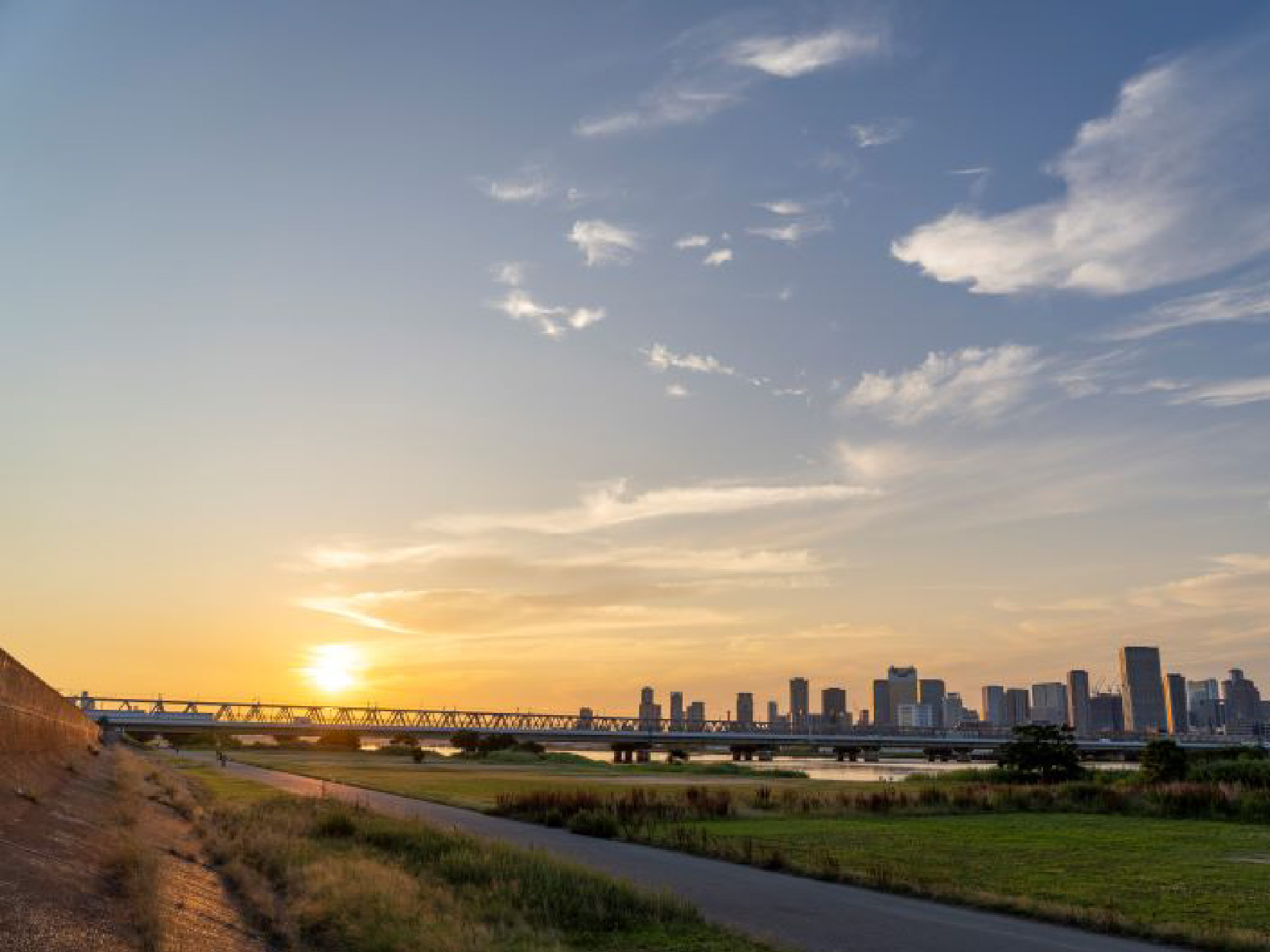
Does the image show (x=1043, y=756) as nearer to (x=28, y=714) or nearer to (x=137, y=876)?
(x=28, y=714)

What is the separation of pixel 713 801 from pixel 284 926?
30.9 metres

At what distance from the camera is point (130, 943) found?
13664mm

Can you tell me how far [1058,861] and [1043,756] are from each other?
154ft

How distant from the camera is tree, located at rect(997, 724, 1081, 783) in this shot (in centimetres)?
7356

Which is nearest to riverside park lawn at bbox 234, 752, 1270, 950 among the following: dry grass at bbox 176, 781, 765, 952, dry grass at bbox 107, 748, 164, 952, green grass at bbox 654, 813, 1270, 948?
green grass at bbox 654, 813, 1270, 948

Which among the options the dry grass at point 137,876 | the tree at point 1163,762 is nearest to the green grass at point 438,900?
the dry grass at point 137,876

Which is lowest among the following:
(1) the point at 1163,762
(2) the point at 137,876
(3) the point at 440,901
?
(3) the point at 440,901

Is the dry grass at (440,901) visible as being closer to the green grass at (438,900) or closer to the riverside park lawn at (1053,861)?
the green grass at (438,900)

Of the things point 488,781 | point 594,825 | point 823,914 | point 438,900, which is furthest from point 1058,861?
point 488,781

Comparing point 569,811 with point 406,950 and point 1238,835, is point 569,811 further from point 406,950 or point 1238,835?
point 406,950

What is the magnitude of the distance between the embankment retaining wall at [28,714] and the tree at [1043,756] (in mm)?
60973

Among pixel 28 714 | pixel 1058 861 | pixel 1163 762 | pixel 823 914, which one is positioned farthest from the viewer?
pixel 1163 762

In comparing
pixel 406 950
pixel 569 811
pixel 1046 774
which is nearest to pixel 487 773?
pixel 1046 774

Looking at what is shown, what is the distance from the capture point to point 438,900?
69.2 ft
